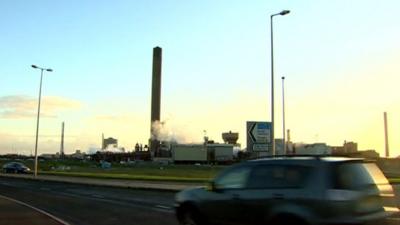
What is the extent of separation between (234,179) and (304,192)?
1844 millimetres

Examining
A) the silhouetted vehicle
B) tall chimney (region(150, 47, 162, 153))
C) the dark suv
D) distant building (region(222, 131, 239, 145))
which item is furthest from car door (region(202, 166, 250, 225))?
distant building (region(222, 131, 239, 145))

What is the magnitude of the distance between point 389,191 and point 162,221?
7492 mm

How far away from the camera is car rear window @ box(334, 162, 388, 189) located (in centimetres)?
1017

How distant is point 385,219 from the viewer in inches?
415

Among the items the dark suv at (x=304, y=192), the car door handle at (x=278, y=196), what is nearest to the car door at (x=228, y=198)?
the dark suv at (x=304, y=192)

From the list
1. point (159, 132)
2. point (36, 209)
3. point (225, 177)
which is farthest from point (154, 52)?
point (225, 177)

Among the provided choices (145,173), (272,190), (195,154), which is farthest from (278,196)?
(195,154)

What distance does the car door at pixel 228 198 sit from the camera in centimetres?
1146

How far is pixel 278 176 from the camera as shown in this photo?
1084 cm

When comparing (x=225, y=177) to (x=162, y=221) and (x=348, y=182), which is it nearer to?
(x=348, y=182)

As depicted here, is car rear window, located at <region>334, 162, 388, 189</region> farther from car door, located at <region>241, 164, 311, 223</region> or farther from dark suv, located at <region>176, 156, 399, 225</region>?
car door, located at <region>241, 164, 311, 223</region>

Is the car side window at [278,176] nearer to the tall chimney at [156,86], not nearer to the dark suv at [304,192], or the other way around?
the dark suv at [304,192]

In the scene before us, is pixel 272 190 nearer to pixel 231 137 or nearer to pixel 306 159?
pixel 306 159

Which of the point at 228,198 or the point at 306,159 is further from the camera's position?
the point at 228,198
